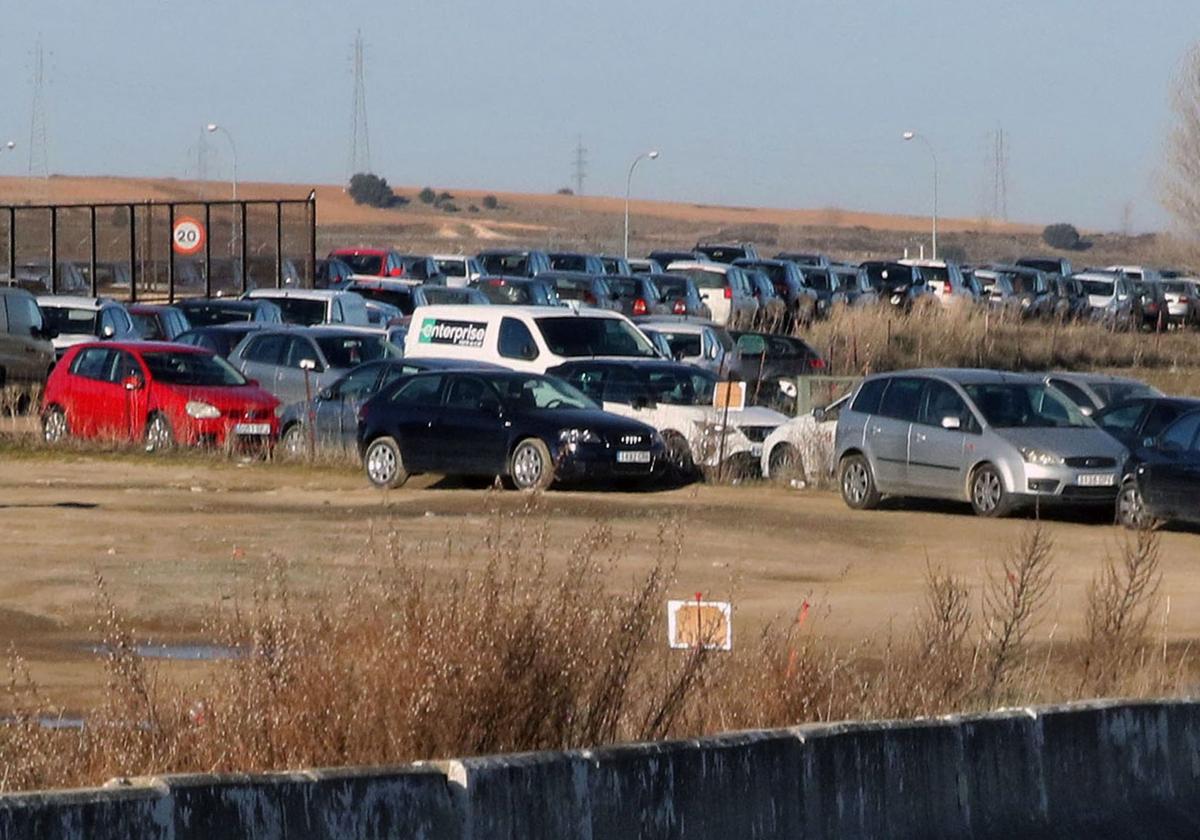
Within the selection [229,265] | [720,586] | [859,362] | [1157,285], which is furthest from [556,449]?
[1157,285]

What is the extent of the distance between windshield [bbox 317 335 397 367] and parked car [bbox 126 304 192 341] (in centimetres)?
531

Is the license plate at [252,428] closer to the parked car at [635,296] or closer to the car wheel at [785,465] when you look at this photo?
the car wheel at [785,465]

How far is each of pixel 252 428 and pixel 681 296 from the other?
2039cm

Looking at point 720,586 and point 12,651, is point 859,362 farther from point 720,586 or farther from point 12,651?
point 12,651

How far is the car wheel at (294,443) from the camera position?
26094 millimetres

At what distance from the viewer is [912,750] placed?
7484 millimetres

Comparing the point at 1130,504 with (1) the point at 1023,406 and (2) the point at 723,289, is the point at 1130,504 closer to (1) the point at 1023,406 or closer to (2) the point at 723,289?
(1) the point at 1023,406

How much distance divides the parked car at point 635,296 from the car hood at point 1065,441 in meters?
22.4

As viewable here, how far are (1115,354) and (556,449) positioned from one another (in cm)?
3088

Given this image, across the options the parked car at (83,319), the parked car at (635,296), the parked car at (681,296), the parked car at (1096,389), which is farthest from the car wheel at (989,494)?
the parked car at (681,296)

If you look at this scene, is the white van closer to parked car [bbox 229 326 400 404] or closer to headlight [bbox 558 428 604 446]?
parked car [bbox 229 326 400 404]

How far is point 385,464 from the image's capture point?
947 inches

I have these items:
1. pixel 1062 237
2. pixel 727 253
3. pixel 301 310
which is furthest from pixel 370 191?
pixel 301 310

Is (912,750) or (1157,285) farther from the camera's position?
(1157,285)
